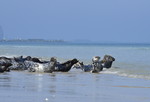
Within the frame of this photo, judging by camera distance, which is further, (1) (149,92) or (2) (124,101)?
(1) (149,92)

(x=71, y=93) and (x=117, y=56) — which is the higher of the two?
(x=71, y=93)

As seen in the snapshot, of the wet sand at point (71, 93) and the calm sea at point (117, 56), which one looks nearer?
the wet sand at point (71, 93)

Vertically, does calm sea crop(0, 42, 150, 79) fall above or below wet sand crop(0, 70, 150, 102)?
below

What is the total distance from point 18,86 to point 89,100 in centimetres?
411

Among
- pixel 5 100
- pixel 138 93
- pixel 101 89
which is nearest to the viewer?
pixel 5 100

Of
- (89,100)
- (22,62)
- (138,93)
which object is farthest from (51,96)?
(22,62)

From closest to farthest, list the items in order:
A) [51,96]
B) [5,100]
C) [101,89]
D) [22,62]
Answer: [5,100]
[51,96]
[101,89]
[22,62]

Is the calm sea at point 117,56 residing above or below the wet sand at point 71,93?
below

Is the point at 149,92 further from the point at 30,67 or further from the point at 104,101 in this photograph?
the point at 30,67

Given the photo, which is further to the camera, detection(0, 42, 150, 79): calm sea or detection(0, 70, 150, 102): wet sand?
detection(0, 42, 150, 79): calm sea

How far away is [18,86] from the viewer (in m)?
16.5

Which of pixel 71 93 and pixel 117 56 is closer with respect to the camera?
pixel 71 93

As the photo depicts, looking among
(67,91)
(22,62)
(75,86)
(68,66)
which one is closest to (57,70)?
(68,66)

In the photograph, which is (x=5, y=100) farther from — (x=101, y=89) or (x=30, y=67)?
(x=30, y=67)
